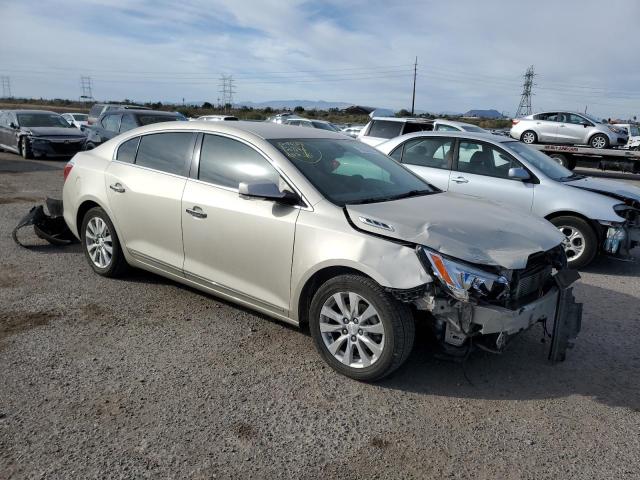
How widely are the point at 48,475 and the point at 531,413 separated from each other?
2727mm

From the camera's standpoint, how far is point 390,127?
46.3ft

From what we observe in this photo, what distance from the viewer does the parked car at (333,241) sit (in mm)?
3225

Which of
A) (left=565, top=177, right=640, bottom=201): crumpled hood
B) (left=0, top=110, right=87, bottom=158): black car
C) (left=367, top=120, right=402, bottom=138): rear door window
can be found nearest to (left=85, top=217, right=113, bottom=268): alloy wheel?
(left=565, top=177, right=640, bottom=201): crumpled hood

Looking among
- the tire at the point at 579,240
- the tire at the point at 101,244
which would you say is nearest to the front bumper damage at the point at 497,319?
the tire at the point at 579,240

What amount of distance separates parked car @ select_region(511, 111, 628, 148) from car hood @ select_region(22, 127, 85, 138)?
634 inches

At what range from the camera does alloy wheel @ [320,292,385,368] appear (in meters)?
3.35

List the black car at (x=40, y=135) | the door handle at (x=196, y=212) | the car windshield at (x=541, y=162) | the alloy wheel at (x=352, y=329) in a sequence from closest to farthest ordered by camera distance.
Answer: the alloy wheel at (x=352, y=329) < the door handle at (x=196, y=212) < the car windshield at (x=541, y=162) < the black car at (x=40, y=135)

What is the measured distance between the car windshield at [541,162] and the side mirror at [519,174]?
0.75 feet

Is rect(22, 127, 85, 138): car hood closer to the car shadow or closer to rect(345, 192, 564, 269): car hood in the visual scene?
rect(345, 192, 564, 269): car hood

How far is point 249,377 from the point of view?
3.51m

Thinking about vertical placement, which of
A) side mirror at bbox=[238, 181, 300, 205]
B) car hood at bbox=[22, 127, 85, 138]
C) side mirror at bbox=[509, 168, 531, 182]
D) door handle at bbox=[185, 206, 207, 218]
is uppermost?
side mirror at bbox=[238, 181, 300, 205]

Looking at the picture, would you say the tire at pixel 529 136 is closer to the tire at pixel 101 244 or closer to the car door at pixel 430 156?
the car door at pixel 430 156

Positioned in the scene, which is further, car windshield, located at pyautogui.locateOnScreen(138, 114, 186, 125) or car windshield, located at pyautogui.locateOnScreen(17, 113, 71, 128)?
car windshield, located at pyautogui.locateOnScreen(17, 113, 71, 128)

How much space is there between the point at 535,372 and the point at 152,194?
134 inches
